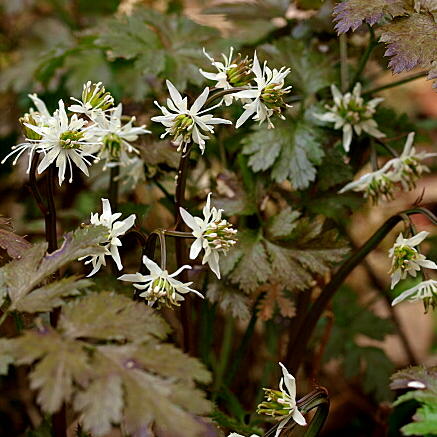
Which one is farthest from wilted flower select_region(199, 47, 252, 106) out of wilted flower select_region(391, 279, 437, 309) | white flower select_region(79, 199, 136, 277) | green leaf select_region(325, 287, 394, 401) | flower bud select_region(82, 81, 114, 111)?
green leaf select_region(325, 287, 394, 401)

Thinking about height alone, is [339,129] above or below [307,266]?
→ above

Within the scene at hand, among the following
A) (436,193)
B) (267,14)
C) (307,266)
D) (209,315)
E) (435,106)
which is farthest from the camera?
(435,106)

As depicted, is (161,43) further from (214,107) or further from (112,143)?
(214,107)

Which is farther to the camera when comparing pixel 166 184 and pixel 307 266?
pixel 166 184

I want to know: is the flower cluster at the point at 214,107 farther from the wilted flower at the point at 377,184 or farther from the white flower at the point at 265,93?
the wilted flower at the point at 377,184

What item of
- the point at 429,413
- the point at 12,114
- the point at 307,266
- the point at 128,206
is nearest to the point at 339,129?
the point at 307,266

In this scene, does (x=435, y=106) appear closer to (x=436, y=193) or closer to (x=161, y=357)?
(x=436, y=193)

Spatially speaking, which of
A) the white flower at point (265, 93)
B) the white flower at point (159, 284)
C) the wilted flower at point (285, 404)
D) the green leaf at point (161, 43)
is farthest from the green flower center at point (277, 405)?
the green leaf at point (161, 43)
